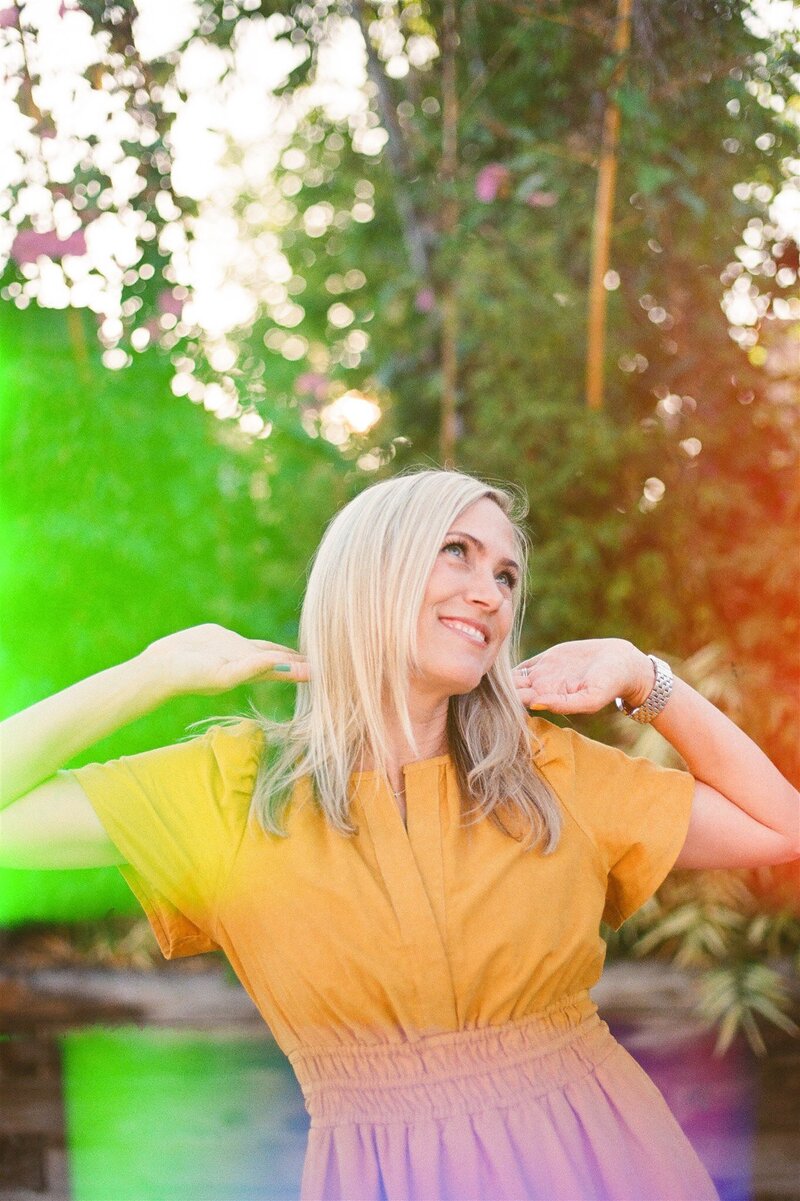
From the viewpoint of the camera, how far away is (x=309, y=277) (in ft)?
10.8

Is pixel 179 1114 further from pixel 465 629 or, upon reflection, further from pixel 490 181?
pixel 490 181

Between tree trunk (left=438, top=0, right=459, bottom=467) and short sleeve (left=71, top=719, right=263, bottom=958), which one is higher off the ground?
tree trunk (left=438, top=0, right=459, bottom=467)

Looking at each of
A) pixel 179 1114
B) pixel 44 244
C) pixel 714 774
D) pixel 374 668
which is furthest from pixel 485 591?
pixel 179 1114

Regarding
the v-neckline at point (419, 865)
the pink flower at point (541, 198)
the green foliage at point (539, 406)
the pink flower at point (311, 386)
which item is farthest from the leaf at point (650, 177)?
the v-neckline at point (419, 865)

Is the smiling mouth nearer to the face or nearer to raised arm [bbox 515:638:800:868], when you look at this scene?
the face

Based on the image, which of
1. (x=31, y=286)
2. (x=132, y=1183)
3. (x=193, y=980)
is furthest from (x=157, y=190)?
(x=132, y=1183)

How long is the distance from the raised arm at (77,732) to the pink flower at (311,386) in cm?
172

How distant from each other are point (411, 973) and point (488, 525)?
52 cm

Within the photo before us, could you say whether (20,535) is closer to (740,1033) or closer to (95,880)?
(95,880)

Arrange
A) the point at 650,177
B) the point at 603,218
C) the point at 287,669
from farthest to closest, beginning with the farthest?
the point at 603,218, the point at 650,177, the point at 287,669

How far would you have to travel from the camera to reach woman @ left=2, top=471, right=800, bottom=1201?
1188mm

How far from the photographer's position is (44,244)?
2.00m

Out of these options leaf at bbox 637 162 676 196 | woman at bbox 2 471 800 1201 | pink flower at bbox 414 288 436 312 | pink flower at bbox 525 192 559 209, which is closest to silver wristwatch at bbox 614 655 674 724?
woman at bbox 2 471 800 1201

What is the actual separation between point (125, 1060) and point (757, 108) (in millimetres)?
2590
